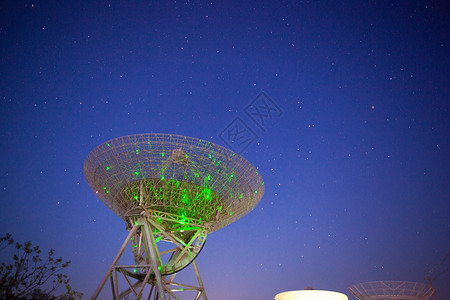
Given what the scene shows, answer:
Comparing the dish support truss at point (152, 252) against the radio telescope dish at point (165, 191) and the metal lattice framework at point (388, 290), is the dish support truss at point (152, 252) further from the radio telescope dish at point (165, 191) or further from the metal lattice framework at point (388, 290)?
the metal lattice framework at point (388, 290)

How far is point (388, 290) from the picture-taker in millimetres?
32625

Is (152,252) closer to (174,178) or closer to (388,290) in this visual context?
(174,178)

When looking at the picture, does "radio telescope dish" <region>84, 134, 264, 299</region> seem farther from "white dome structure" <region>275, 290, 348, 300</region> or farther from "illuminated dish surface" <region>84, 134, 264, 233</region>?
"white dome structure" <region>275, 290, 348, 300</region>

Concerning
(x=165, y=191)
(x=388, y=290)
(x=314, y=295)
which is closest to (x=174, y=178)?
(x=165, y=191)

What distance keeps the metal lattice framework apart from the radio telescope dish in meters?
14.3

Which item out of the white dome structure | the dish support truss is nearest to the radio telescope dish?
the dish support truss

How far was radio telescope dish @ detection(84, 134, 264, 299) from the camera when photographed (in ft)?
83.4

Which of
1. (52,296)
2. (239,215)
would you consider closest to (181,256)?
(239,215)

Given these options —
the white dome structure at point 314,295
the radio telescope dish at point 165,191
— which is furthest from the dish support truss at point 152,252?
the white dome structure at point 314,295

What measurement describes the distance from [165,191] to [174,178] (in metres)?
1.47

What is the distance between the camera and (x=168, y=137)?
82.3 feet

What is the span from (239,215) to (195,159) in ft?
25.1

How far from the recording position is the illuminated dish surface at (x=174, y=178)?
82.9 ft

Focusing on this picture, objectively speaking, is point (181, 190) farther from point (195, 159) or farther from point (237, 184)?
point (237, 184)
